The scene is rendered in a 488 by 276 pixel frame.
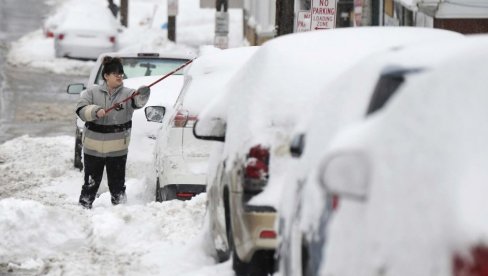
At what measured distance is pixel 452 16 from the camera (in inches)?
771

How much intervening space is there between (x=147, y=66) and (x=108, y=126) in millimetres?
4186

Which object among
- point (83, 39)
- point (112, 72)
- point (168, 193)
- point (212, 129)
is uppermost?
point (212, 129)

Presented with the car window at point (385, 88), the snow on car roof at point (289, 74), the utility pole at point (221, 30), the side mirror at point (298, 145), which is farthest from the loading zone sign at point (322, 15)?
the car window at point (385, 88)

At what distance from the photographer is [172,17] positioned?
1404 inches

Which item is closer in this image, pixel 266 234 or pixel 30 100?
pixel 266 234

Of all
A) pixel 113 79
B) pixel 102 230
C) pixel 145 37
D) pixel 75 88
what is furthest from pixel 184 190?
pixel 145 37

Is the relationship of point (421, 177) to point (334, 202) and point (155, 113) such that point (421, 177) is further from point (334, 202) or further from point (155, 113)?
point (155, 113)

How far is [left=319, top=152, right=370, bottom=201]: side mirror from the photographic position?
4441 mm

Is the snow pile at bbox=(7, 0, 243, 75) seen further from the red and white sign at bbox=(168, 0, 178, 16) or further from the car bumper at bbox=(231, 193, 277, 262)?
the car bumper at bbox=(231, 193, 277, 262)

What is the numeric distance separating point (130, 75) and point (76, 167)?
1.30 metres

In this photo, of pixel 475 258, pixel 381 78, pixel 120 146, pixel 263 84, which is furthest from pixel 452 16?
pixel 475 258

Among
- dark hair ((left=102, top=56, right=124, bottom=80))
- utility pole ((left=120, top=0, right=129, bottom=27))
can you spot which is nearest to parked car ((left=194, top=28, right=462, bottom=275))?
dark hair ((left=102, top=56, right=124, bottom=80))

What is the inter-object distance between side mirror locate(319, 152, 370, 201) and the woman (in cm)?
706

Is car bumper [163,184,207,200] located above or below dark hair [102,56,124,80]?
below
